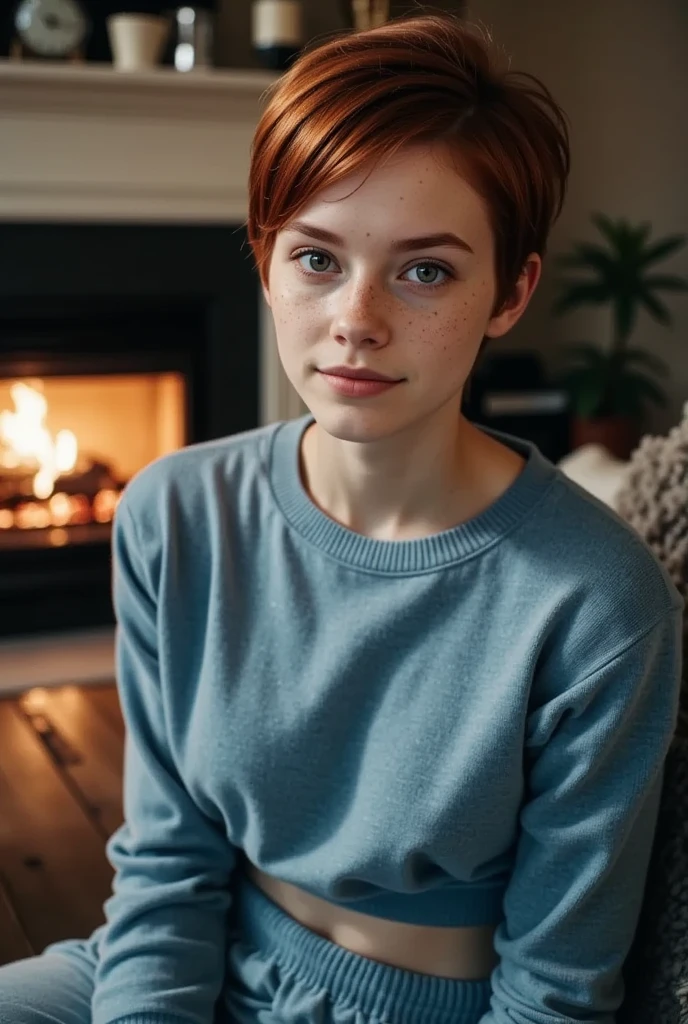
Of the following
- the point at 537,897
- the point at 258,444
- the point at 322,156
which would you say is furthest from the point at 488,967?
the point at 322,156

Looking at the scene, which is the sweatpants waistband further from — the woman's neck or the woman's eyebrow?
the woman's eyebrow

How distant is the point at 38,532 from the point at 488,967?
6.62ft

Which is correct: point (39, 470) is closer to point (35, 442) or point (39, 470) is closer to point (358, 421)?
point (35, 442)

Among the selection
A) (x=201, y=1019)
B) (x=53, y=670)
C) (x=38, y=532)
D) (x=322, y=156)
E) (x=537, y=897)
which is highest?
(x=322, y=156)

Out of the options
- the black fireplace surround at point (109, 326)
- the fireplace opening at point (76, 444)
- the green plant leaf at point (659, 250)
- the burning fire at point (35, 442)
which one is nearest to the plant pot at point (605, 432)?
the green plant leaf at point (659, 250)

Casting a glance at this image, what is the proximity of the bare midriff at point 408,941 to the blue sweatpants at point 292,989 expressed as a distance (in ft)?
0.03

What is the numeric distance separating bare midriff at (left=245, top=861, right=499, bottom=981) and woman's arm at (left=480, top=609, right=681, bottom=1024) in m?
0.06

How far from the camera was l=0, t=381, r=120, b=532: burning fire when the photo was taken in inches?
112

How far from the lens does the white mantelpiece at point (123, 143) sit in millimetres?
2549

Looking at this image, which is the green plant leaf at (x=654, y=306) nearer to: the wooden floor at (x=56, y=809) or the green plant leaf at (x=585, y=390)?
the green plant leaf at (x=585, y=390)

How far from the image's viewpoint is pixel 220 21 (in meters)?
3.03

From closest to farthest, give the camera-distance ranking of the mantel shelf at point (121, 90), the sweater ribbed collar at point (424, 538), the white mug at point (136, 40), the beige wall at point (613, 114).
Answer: the sweater ribbed collar at point (424, 538) → the mantel shelf at point (121, 90) → the white mug at point (136, 40) → the beige wall at point (613, 114)

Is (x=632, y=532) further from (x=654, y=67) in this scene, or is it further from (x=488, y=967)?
Answer: (x=654, y=67)

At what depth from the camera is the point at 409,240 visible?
873 mm
